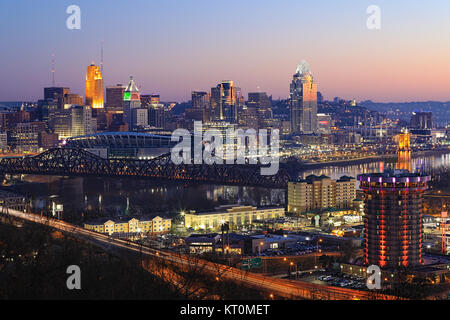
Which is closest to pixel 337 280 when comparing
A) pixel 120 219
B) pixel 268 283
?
pixel 268 283

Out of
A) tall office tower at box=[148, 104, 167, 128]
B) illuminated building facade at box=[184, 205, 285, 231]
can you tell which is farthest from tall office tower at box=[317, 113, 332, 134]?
illuminated building facade at box=[184, 205, 285, 231]

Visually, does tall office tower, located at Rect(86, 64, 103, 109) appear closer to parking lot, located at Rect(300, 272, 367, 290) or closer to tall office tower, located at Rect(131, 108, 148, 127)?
tall office tower, located at Rect(131, 108, 148, 127)

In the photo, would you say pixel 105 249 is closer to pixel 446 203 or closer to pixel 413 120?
pixel 446 203

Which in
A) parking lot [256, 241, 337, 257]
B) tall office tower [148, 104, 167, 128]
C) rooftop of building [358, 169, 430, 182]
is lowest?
parking lot [256, 241, 337, 257]

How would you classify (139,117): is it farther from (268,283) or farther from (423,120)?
(268,283)

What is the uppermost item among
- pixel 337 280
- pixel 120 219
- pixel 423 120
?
pixel 423 120

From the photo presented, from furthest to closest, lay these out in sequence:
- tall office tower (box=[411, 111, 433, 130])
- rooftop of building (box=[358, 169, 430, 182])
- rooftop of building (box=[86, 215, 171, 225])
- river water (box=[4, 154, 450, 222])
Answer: tall office tower (box=[411, 111, 433, 130]) < river water (box=[4, 154, 450, 222]) < rooftop of building (box=[86, 215, 171, 225]) < rooftop of building (box=[358, 169, 430, 182])

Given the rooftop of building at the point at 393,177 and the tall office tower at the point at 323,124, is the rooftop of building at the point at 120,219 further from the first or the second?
the tall office tower at the point at 323,124
